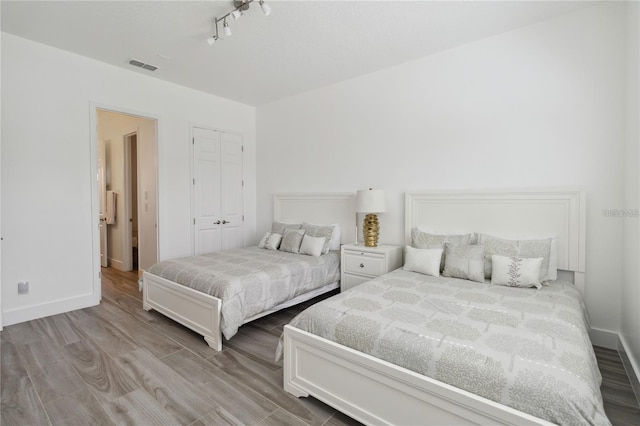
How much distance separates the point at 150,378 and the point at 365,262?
86.1 inches

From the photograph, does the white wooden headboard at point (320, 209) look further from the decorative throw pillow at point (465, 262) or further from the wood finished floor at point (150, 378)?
the wood finished floor at point (150, 378)

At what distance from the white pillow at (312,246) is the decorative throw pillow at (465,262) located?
4.76ft

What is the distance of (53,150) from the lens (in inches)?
129

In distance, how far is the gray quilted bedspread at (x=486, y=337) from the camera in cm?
123

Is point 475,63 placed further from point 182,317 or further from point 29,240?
point 29,240

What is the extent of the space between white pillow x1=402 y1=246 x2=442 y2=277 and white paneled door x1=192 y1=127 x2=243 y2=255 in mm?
2987

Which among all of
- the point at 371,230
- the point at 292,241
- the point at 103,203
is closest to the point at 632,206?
the point at 371,230

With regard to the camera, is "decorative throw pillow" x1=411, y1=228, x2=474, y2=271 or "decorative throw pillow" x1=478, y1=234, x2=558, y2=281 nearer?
"decorative throw pillow" x1=478, y1=234, x2=558, y2=281

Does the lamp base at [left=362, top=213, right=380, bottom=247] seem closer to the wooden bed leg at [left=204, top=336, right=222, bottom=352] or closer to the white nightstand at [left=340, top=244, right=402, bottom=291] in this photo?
the white nightstand at [left=340, top=244, right=402, bottom=291]

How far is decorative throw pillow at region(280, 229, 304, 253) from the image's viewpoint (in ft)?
12.8

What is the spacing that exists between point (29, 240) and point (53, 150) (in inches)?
37.1

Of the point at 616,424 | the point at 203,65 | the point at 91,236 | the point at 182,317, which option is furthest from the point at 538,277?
the point at 91,236

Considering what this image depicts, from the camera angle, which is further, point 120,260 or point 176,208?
point 120,260

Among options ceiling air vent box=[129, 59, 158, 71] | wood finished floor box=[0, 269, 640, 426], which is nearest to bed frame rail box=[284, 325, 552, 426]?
wood finished floor box=[0, 269, 640, 426]
